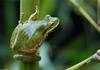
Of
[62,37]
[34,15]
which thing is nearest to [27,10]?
[34,15]

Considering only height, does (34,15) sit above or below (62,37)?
above

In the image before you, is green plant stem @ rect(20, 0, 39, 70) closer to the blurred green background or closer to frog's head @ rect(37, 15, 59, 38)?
frog's head @ rect(37, 15, 59, 38)

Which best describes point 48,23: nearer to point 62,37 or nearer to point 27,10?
point 27,10

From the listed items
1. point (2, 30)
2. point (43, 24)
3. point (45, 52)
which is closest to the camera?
point (43, 24)

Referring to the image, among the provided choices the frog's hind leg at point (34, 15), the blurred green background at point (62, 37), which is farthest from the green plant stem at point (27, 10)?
the blurred green background at point (62, 37)

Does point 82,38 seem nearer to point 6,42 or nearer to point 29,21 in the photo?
point 6,42

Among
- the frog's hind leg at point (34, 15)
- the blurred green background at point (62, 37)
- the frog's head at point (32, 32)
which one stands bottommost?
the blurred green background at point (62, 37)

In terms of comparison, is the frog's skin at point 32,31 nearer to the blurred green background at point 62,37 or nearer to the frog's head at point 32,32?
Result: the frog's head at point 32,32

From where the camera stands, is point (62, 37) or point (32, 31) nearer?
point (32, 31)

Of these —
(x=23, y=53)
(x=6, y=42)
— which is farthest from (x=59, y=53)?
(x=23, y=53)
